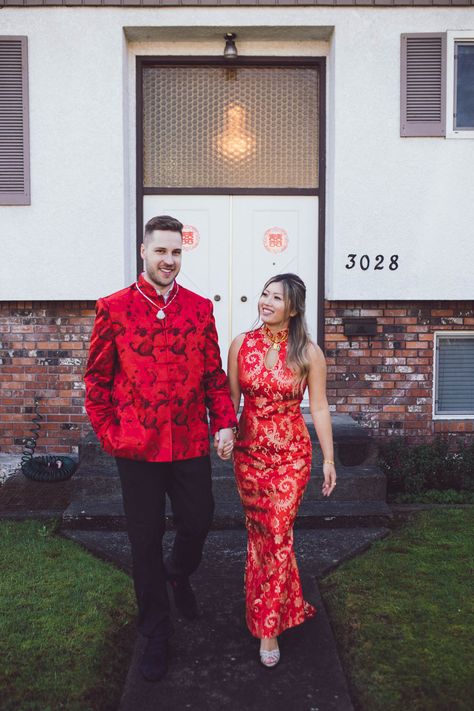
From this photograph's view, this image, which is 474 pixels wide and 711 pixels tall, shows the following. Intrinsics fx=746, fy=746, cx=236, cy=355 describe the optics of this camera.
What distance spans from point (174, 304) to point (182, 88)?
4194 millimetres

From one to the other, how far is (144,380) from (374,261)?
12.5ft

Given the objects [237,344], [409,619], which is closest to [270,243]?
[237,344]

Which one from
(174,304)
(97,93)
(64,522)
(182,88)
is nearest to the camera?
(174,304)

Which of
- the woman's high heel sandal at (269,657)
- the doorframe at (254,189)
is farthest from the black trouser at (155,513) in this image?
the doorframe at (254,189)

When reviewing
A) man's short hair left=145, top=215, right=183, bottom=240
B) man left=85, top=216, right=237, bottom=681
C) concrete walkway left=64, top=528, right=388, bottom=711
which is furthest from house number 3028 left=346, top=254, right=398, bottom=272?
man's short hair left=145, top=215, right=183, bottom=240

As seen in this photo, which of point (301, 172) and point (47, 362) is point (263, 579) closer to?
point (47, 362)

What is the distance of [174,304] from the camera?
11.7ft

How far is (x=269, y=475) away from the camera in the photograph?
3645 mm

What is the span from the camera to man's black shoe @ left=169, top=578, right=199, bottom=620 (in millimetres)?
3949

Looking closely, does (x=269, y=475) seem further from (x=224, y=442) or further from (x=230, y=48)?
(x=230, y=48)

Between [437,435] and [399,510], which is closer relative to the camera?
[399,510]

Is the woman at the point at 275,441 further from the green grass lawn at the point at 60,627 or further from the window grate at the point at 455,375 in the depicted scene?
the window grate at the point at 455,375

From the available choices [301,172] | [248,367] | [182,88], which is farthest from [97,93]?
A: [248,367]

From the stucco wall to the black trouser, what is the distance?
3.49m
